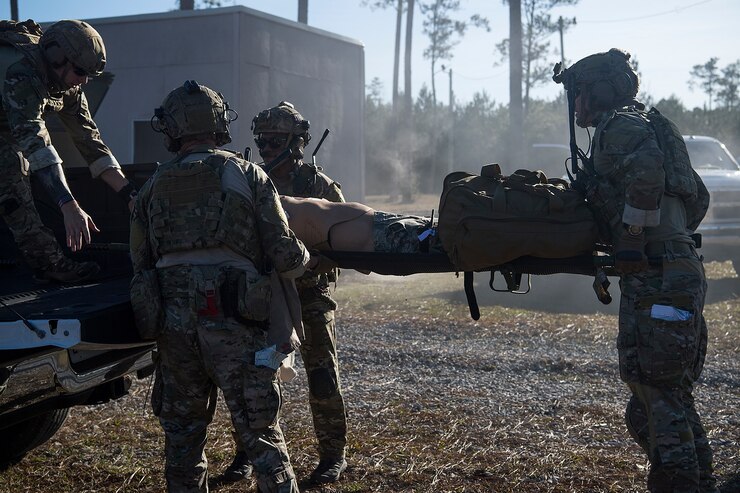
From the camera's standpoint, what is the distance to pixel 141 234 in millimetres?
3799

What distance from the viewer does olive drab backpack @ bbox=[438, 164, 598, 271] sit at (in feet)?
13.3

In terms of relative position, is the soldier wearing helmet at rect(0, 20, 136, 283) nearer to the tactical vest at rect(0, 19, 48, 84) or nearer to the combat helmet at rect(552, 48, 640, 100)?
the tactical vest at rect(0, 19, 48, 84)

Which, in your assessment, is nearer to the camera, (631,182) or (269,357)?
(269,357)

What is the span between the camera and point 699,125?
47.4 meters

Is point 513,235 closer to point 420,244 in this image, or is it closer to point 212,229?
point 420,244

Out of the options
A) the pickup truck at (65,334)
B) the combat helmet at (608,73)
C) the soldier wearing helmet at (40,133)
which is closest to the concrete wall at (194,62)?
the pickup truck at (65,334)

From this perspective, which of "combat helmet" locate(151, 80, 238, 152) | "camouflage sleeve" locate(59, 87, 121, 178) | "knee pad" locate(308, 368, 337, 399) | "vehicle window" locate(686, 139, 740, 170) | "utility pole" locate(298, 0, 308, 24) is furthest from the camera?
"utility pole" locate(298, 0, 308, 24)

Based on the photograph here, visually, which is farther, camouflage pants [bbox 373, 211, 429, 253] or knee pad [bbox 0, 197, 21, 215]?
knee pad [bbox 0, 197, 21, 215]

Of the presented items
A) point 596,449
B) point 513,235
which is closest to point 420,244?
point 513,235

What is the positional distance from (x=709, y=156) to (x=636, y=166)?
416 inches

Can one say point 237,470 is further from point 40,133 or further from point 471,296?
point 40,133

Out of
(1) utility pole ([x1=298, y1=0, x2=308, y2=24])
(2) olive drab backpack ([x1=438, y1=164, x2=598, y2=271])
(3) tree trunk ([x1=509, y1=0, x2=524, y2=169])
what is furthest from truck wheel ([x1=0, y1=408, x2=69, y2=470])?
(1) utility pole ([x1=298, y1=0, x2=308, y2=24])

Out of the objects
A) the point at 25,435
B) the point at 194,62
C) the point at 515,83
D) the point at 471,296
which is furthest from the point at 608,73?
the point at 515,83

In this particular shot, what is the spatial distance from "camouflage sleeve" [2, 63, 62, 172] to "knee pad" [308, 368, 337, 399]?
1841 millimetres
